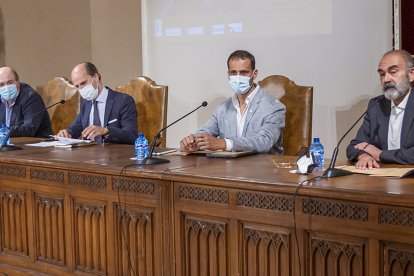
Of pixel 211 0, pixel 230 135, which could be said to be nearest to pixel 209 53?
pixel 211 0

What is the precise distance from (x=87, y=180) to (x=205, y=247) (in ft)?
2.33

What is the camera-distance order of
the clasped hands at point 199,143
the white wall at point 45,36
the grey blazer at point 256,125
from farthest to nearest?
1. the white wall at point 45,36
2. the grey blazer at point 256,125
3. the clasped hands at point 199,143

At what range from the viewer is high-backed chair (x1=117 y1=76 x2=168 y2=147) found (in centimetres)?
431

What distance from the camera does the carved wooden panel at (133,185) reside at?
8.59 ft

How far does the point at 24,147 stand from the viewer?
3.65 metres

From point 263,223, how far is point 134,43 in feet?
16.1

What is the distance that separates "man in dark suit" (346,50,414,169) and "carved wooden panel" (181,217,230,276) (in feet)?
2.22

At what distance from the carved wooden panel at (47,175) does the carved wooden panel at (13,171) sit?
7 centimetres

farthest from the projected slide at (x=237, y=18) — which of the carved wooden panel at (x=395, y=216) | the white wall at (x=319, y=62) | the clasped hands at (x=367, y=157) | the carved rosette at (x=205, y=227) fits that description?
the carved wooden panel at (x=395, y=216)

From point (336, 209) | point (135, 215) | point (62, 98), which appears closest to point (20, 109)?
point (62, 98)

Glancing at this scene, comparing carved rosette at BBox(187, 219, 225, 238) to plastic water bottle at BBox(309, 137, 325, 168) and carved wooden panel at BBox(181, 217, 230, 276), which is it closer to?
carved wooden panel at BBox(181, 217, 230, 276)

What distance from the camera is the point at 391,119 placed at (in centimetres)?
294

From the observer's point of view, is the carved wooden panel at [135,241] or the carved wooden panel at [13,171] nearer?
the carved wooden panel at [135,241]

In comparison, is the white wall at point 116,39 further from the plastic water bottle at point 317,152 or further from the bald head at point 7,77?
the plastic water bottle at point 317,152
